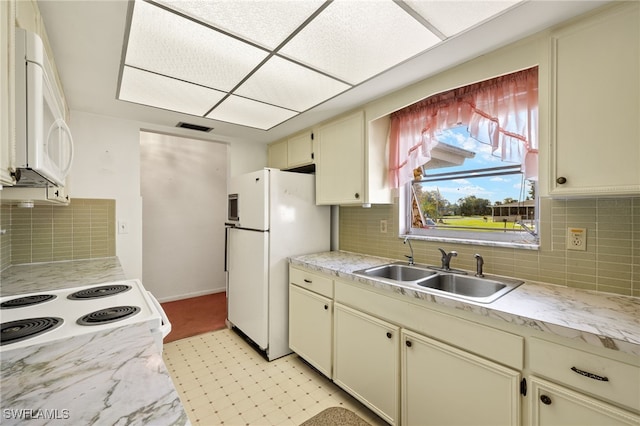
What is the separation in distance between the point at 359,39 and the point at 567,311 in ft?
4.90

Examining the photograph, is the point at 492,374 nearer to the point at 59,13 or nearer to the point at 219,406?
the point at 219,406

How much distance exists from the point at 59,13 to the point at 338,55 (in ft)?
4.15

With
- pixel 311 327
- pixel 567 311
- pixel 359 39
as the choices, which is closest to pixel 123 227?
pixel 311 327

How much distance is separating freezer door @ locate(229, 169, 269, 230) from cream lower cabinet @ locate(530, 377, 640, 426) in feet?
6.34

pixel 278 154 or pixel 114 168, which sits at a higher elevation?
pixel 278 154

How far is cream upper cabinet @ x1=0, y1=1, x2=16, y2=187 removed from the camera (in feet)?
2.27

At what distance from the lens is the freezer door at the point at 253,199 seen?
2.40 meters

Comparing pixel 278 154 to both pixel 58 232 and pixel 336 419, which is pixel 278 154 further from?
pixel 336 419

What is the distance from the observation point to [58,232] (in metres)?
2.30

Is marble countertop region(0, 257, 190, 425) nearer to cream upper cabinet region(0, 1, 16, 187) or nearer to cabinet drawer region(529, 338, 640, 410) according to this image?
cream upper cabinet region(0, 1, 16, 187)

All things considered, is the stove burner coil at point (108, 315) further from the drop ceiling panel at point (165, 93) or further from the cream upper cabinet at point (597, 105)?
the cream upper cabinet at point (597, 105)

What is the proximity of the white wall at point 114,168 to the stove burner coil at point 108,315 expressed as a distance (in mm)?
1665

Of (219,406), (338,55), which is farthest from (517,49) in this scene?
(219,406)

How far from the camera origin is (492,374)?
47.1 inches
